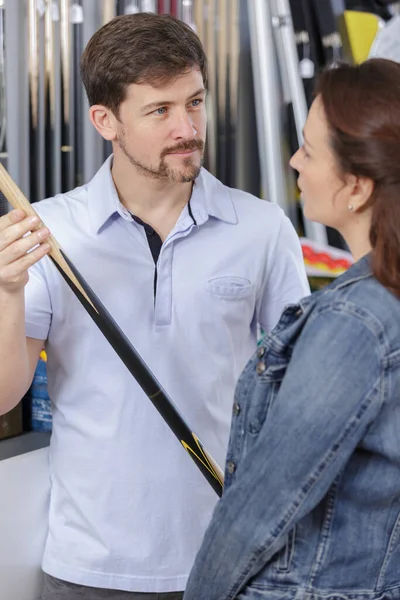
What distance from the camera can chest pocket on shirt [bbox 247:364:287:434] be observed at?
118 centimetres

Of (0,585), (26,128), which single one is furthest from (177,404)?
(26,128)

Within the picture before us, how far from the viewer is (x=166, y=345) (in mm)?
1675

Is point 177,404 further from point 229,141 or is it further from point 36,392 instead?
point 229,141

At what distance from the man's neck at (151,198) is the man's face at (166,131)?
4cm

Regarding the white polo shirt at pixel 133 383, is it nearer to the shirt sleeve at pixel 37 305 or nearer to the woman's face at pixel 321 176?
the shirt sleeve at pixel 37 305

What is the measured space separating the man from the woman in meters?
0.46

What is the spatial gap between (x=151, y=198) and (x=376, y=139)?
2.43ft

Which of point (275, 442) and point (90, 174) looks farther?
point (90, 174)

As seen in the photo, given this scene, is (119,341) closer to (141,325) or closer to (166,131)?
(141,325)

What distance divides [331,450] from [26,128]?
195 centimetres

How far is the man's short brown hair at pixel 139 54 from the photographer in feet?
5.57

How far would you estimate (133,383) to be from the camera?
1.66 m

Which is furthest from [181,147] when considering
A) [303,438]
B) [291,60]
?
[291,60]

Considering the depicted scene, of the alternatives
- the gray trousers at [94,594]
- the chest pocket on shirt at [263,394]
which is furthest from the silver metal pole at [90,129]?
the chest pocket on shirt at [263,394]
